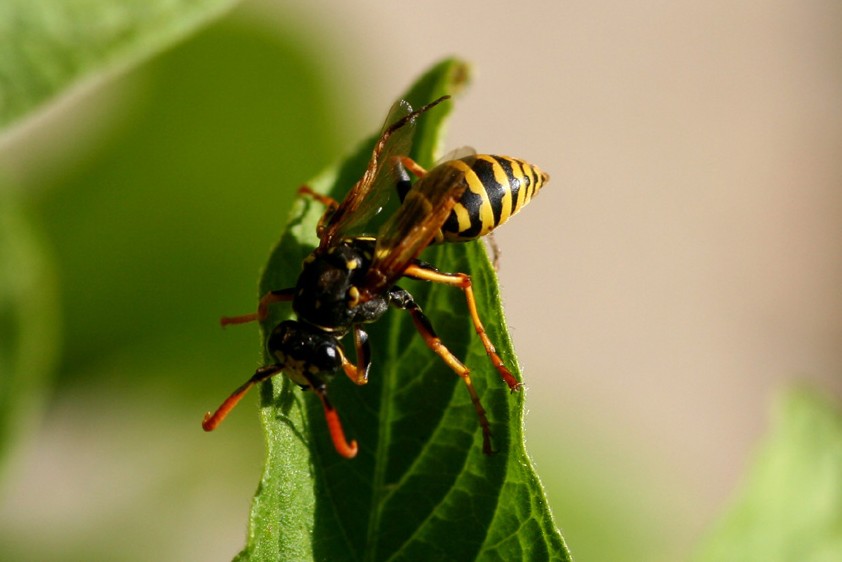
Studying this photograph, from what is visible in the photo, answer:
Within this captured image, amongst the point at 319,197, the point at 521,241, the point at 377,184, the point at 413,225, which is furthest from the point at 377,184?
the point at 521,241

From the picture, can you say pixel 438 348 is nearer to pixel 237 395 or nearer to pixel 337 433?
pixel 337 433

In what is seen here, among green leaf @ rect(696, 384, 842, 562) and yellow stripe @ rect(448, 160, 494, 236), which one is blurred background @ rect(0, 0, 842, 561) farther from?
green leaf @ rect(696, 384, 842, 562)

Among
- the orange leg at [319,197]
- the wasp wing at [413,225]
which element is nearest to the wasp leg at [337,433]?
the orange leg at [319,197]

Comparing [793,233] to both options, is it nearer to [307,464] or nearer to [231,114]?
[231,114]

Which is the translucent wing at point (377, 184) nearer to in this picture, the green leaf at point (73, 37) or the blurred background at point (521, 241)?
the blurred background at point (521, 241)

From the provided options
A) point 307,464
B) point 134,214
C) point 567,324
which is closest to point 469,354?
point 307,464

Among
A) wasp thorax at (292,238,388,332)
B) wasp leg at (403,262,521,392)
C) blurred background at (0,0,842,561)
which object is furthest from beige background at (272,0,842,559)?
wasp leg at (403,262,521,392)
